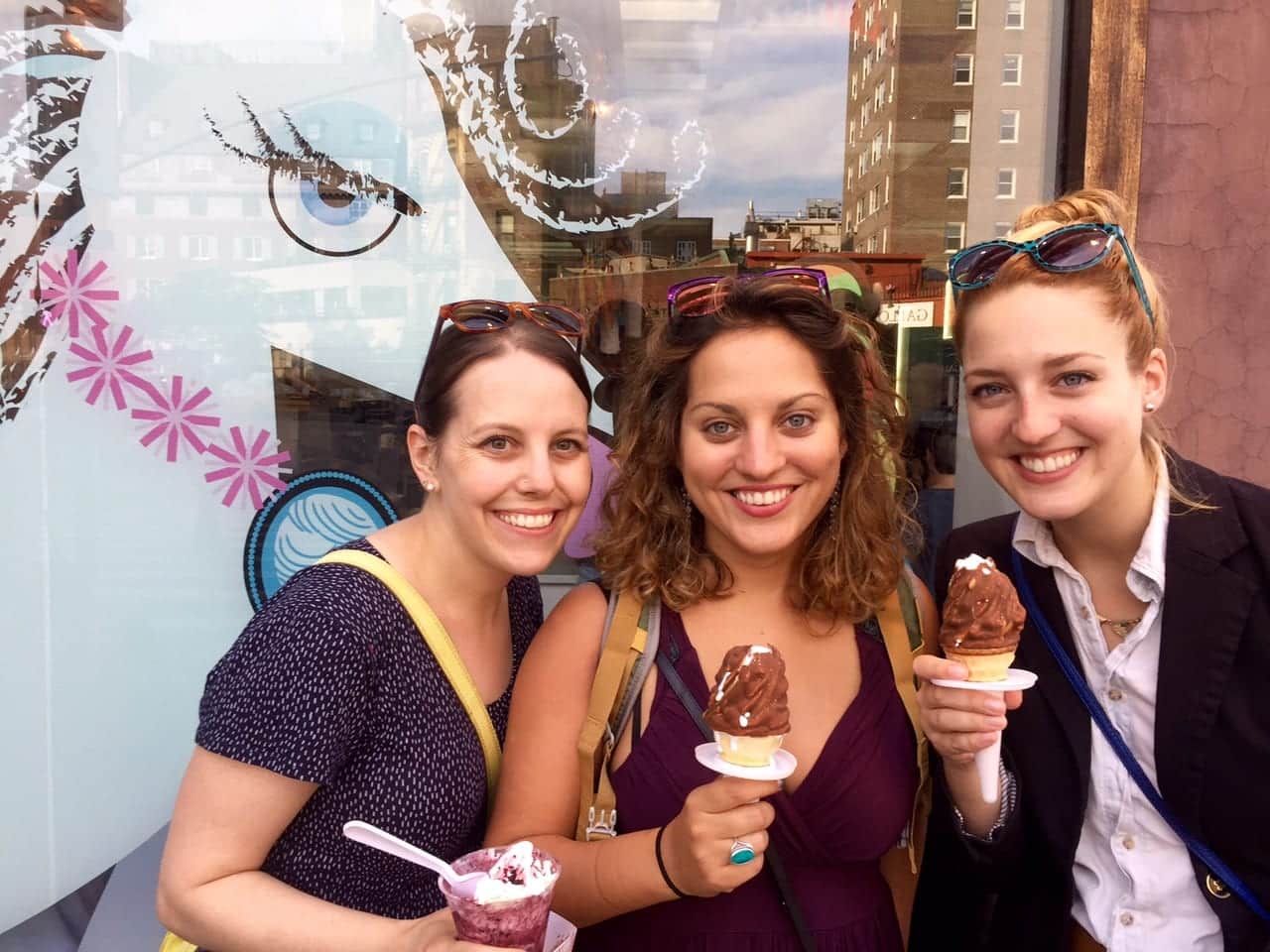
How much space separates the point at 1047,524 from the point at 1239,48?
2.67 metres

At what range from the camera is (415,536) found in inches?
85.8

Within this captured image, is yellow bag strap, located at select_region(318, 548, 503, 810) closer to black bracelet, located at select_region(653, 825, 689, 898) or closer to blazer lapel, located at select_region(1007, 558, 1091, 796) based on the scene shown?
black bracelet, located at select_region(653, 825, 689, 898)

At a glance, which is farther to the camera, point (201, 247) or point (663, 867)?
point (201, 247)

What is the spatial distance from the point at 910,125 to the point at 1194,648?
2.95 meters

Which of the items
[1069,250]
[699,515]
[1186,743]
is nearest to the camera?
[1186,743]

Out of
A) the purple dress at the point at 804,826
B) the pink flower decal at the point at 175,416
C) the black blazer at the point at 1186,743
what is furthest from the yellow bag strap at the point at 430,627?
the pink flower decal at the point at 175,416

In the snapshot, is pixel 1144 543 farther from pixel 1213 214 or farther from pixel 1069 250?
pixel 1213 214

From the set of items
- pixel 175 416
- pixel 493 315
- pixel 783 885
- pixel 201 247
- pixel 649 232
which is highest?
pixel 649 232

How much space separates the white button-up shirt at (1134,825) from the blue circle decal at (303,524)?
10.2 feet

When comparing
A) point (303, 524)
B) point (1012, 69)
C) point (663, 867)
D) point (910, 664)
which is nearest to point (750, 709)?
point (663, 867)

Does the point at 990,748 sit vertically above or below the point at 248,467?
below

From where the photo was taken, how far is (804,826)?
2.05 m

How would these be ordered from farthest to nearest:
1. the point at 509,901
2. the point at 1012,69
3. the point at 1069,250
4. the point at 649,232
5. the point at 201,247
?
the point at 649,232 < the point at 201,247 < the point at 1012,69 < the point at 1069,250 < the point at 509,901

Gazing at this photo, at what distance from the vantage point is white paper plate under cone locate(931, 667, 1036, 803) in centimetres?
173
